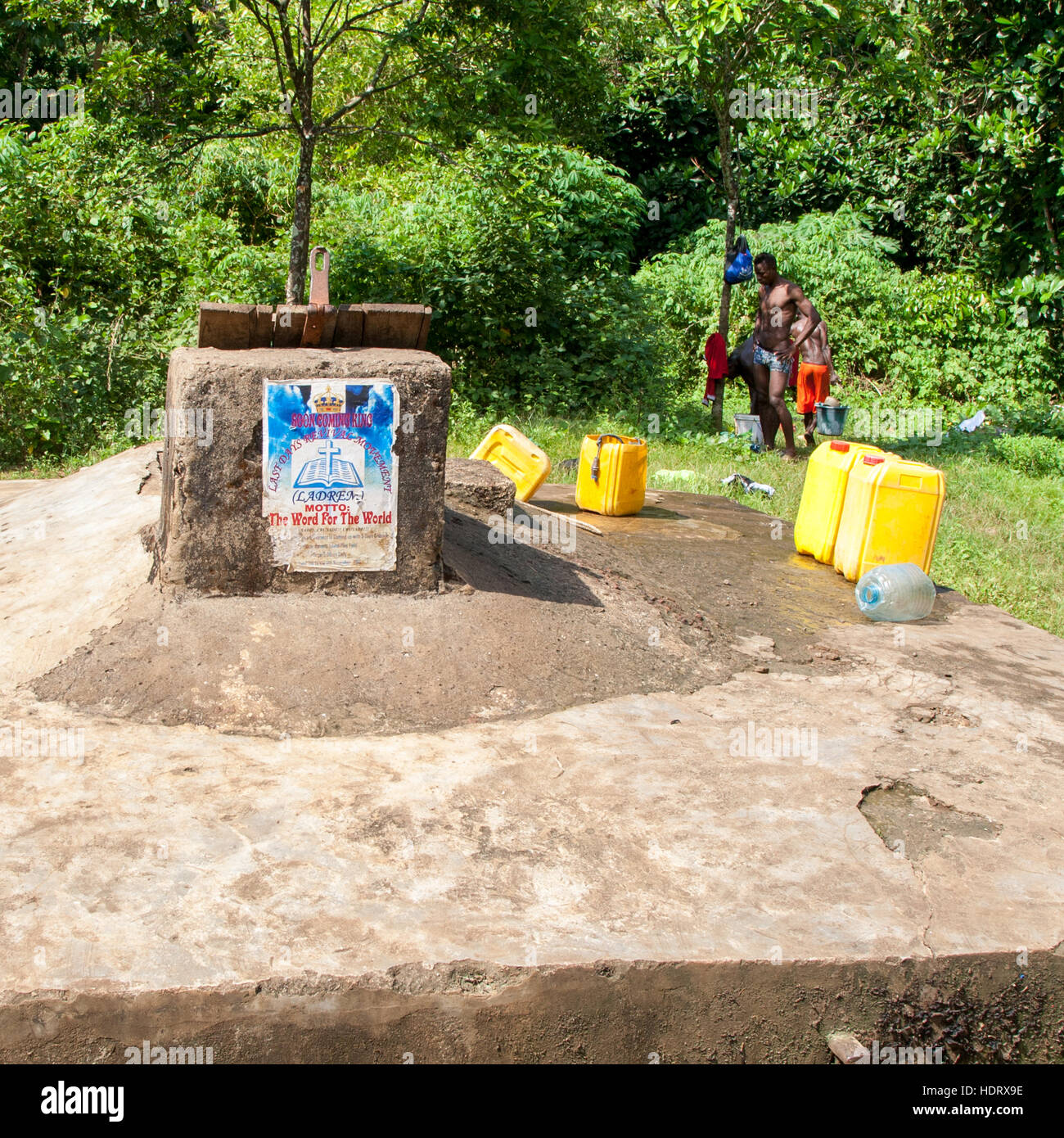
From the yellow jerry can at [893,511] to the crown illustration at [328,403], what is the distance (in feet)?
10.5

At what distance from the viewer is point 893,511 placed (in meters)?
6.36

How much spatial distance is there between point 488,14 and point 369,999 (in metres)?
8.98

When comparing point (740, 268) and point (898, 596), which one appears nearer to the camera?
point (898, 596)

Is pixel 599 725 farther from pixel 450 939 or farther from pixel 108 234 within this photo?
pixel 108 234

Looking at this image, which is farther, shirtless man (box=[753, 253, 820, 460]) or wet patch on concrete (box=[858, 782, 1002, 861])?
shirtless man (box=[753, 253, 820, 460])

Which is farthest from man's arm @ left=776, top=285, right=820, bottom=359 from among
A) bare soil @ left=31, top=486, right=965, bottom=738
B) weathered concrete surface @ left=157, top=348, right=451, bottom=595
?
weathered concrete surface @ left=157, top=348, right=451, bottom=595

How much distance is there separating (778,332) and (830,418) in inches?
43.8

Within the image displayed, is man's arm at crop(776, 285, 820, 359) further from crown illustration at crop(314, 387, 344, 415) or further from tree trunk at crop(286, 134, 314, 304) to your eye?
crown illustration at crop(314, 387, 344, 415)

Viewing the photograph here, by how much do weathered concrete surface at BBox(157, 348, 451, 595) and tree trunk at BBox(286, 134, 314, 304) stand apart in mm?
5124

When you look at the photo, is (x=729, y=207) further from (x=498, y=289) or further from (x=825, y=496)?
(x=825, y=496)

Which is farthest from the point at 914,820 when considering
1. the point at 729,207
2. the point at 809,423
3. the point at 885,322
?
the point at 885,322

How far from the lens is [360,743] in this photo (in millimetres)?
4023

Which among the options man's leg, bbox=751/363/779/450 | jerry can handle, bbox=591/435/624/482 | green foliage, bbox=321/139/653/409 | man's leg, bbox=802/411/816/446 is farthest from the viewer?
green foliage, bbox=321/139/653/409

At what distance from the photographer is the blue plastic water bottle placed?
595 cm
